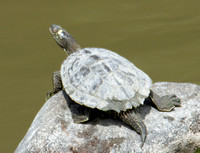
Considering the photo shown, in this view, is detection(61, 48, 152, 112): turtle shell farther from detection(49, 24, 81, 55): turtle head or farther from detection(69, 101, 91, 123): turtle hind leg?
detection(49, 24, 81, 55): turtle head

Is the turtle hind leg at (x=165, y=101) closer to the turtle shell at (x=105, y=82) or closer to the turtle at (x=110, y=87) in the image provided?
the turtle at (x=110, y=87)

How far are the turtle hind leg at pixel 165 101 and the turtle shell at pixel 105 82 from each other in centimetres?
33

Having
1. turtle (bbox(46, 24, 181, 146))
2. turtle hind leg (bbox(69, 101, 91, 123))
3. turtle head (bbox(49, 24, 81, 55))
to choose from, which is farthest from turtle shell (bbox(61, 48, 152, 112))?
turtle head (bbox(49, 24, 81, 55))

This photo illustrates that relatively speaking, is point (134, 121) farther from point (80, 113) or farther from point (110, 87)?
point (80, 113)

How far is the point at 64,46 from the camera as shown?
731 cm

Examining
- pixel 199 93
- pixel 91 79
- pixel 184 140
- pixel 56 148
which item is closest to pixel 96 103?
pixel 91 79

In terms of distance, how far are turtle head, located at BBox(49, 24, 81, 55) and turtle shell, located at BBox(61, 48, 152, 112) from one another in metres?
1.35

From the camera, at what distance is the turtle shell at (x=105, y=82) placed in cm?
508

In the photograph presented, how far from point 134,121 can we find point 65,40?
2857mm

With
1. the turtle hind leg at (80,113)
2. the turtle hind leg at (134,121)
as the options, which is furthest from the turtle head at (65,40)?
the turtle hind leg at (134,121)

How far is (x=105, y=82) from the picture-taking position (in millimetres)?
5238

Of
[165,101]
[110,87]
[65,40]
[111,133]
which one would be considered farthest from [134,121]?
[65,40]

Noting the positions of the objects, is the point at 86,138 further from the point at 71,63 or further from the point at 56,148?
the point at 71,63

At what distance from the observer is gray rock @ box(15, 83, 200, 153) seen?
5027 mm
